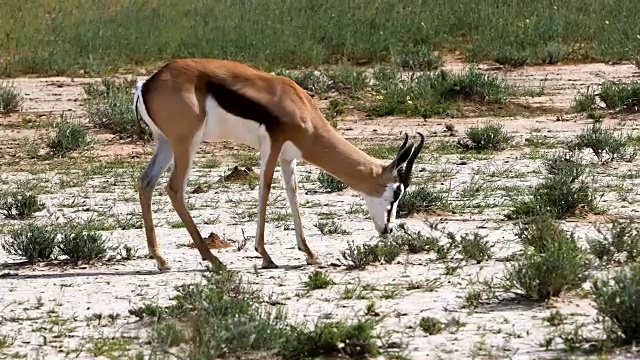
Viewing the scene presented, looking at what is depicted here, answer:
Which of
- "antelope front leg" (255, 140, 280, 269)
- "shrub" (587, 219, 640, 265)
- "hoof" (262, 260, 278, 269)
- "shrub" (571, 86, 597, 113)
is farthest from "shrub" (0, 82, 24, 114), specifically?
"shrub" (587, 219, 640, 265)

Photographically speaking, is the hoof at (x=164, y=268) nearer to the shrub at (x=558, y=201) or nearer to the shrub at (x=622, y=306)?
the shrub at (x=558, y=201)

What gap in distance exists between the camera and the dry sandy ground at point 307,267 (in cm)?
712

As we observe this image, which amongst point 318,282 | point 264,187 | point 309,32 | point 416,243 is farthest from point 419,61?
point 318,282

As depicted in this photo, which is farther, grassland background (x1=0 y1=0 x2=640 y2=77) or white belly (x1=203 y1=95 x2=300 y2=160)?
grassland background (x1=0 y1=0 x2=640 y2=77)

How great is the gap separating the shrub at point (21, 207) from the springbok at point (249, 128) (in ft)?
8.28

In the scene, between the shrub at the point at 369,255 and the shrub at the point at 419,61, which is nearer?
the shrub at the point at 369,255

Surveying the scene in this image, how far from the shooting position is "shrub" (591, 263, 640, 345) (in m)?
6.47

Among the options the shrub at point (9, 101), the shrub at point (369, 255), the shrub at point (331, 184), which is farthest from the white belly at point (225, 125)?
the shrub at point (9, 101)

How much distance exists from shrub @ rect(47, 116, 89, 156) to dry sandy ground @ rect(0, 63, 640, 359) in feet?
0.82

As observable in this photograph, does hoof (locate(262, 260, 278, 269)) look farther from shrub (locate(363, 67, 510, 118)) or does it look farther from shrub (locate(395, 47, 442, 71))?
shrub (locate(395, 47, 442, 71))

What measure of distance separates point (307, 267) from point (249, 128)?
1.13 m

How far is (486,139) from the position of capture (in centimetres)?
1512

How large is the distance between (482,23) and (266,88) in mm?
15685

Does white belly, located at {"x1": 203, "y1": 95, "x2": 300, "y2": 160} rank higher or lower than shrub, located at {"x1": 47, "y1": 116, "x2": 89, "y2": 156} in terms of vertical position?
higher
